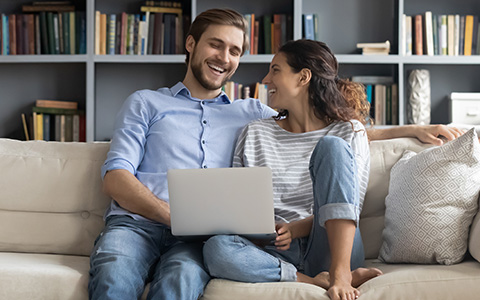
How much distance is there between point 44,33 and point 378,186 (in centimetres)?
257

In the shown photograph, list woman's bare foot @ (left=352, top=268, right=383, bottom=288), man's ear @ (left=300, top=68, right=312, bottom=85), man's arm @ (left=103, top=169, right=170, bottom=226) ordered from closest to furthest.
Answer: woman's bare foot @ (left=352, top=268, right=383, bottom=288) < man's arm @ (left=103, top=169, right=170, bottom=226) < man's ear @ (left=300, top=68, right=312, bottom=85)

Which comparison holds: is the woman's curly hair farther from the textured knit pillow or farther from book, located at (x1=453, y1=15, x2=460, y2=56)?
book, located at (x1=453, y1=15, x2=460, y2=56)

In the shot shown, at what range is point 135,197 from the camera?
71.2 inches

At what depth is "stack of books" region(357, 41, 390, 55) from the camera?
3.61 metres

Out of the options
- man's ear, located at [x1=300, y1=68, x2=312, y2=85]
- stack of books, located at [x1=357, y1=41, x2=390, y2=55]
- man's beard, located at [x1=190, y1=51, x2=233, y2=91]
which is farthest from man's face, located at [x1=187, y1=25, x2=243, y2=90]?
stack of books, located at [x1=357, y1=41, x2=390, y2=55]

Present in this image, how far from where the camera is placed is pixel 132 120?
2.03m

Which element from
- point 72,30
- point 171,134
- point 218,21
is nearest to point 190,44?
point 218,21

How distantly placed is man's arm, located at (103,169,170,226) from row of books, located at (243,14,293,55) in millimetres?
1955

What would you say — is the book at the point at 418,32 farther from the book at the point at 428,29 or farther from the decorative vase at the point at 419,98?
the decorative vase at the point at 419,98

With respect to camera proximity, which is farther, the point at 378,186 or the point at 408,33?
the point at 408,33

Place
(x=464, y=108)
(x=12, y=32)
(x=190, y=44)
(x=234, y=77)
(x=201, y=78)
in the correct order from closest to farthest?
(x=201, y=78) → (x=190, y=44) → (x=464, y=108) → (x=12, y=32) → (x=234, y=77)

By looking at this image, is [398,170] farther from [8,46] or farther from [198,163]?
[8,46]

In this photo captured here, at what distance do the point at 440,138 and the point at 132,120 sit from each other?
1.08 metres

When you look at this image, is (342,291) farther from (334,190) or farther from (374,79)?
(374,79)
